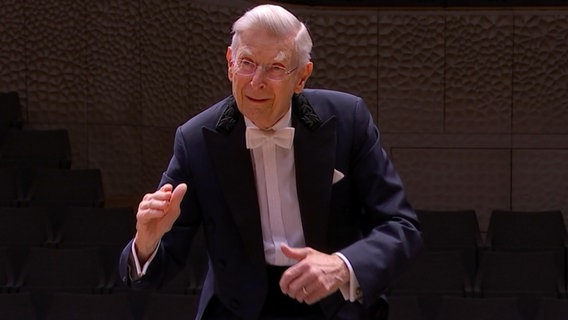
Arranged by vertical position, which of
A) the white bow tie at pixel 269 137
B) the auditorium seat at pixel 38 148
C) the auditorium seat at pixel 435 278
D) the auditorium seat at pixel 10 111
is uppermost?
the white bow tie at pixel 269 137

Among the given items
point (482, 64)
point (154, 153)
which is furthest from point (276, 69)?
point (154, 153)

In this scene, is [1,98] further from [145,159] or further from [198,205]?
[198,205]

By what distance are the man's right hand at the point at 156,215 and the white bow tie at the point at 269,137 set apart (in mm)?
150

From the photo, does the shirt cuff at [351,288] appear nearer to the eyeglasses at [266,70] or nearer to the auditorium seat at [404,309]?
the eyeglasses at [266,70]

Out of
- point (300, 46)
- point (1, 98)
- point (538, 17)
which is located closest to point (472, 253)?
point (538, 17)

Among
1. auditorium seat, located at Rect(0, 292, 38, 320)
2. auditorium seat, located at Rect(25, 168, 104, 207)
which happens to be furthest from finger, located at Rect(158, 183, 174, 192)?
auditorium seat, located at Rect(25, 168, 104, 207)

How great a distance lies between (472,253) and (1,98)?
3.56m

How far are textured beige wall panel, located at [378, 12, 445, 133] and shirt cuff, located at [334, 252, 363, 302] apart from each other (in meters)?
5.23

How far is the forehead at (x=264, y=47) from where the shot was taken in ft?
5.81

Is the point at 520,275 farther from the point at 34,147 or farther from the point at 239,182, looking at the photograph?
the point at 239,182

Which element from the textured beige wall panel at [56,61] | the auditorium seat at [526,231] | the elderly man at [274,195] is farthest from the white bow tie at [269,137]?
the textured beige wall panel at [56,61]

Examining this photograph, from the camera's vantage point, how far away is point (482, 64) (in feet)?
22.7

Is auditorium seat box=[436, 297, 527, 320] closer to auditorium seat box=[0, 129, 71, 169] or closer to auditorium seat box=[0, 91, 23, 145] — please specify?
auditorium seat box=[0, 129, 71, 169]

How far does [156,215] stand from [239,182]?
0.61 ft
